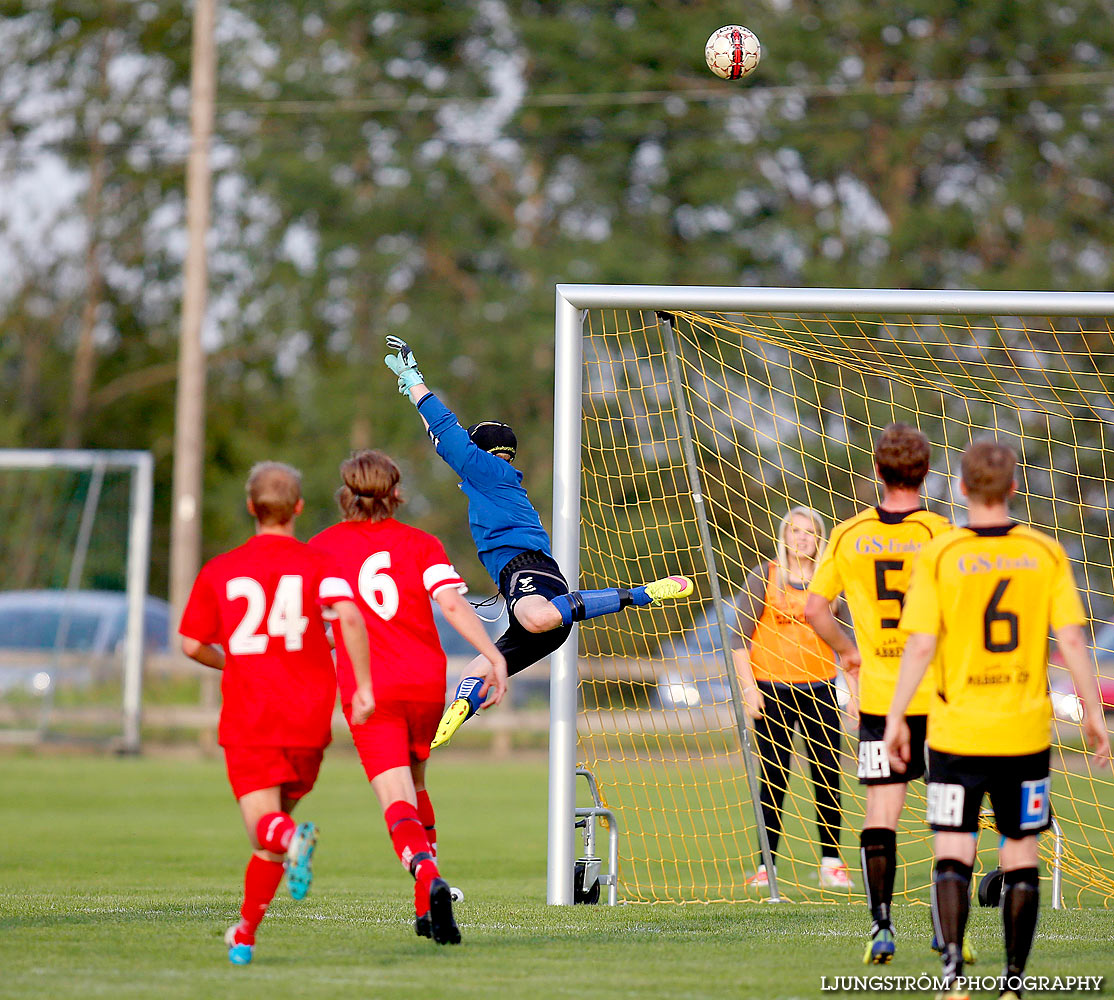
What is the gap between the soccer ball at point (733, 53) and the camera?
8.77 m

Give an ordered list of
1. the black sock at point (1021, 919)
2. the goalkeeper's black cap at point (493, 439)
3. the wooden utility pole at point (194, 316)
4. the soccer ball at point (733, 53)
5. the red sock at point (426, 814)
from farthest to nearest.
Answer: the wooden utility pole at point (194, 316), the soccer ball at point (733, 53), the goalkeeper's black cap at point (493, 439), the red sock at point (426, 814), the black sock at point (1021, 919)

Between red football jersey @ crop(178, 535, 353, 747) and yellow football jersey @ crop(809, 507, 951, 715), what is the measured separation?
1915mm

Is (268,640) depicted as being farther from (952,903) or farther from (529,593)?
(952,903)

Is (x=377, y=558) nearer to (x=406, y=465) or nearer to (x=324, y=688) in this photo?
(x=324, y=688)

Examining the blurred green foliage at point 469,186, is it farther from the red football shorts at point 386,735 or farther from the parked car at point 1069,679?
the red football shorts at point 386,735

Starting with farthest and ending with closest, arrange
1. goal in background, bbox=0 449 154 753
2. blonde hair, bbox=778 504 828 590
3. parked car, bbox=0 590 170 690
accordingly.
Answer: parked car, bbox=0 590 170 690 < goal in background, bbox=0 449 154 753 < blonde hair, bbox=778 504 828 590

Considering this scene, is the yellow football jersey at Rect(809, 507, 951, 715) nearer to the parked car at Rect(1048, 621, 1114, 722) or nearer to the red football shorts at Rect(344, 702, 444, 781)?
the red football shorts at Rect(344, 702, 444, 781)

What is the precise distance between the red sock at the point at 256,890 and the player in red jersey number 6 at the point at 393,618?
0.61 m

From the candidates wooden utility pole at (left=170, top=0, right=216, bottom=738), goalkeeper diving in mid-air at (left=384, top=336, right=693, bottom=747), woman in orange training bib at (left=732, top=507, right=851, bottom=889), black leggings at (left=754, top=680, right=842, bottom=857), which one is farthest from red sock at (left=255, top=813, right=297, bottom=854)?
wooden utility pole at (left=170, top=0, right=216, bottom=738)

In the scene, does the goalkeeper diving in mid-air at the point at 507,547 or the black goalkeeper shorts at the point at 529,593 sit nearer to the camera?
the goalkeeper diving in mid-air at the point at 507,547

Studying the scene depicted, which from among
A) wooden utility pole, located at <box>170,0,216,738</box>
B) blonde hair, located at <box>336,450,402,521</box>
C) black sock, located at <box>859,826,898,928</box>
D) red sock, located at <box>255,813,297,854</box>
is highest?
wooden utility pole, located at <box>170,0,216,738</box>

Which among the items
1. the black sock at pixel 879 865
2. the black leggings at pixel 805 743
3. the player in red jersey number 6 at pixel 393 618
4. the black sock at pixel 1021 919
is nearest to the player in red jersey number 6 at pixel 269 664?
the player in red jersey number 6 at pixel 393 618

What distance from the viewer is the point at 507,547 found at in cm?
739

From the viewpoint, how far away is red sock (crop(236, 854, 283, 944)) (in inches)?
214
